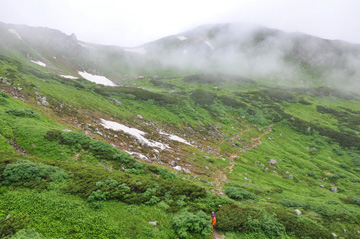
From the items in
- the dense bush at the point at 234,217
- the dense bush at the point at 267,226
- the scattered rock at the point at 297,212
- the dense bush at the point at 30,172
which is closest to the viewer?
the dense bush at the point at 30,172

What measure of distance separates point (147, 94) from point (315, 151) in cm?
4876

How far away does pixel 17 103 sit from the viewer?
22547mm

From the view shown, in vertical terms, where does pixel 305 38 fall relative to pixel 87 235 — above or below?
above

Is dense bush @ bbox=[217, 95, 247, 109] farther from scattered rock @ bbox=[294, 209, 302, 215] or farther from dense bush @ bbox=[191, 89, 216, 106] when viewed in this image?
scattered rock @ bbox=[294, 209, 302, 215]

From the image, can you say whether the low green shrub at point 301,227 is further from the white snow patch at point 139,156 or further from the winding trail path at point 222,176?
the white snow patch at point 139,156

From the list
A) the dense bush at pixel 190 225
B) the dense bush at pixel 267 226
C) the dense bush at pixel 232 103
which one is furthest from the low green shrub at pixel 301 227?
the dense bush at pixel 232 103

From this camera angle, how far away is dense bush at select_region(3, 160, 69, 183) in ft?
35.1

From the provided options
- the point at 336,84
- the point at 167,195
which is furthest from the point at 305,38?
the point at 167,195

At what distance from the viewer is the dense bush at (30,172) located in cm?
1071

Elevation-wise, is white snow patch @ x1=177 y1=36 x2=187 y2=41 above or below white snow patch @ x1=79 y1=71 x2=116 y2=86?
above

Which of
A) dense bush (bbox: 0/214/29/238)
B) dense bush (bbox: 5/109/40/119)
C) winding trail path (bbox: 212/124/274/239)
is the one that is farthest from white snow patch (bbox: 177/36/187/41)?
dense bush (bbox: 0/214/29/238)

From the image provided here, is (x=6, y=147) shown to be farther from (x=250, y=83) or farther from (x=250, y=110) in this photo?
(x=250, y=83)

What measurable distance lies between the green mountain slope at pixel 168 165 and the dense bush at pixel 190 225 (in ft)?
0.23

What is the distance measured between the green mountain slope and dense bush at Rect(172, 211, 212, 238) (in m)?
0.07
